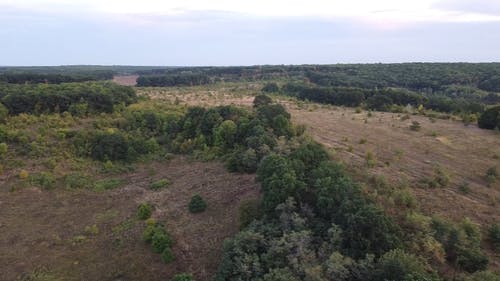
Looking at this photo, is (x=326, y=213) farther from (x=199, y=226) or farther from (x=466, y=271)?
(x=199, y=226)

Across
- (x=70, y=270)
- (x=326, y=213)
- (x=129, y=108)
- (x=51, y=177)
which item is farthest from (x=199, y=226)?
(x=129, y=108)

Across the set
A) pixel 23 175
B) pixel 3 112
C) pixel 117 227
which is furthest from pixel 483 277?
pixel 3 112

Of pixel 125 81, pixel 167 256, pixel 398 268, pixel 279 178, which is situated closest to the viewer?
pixel 398 268

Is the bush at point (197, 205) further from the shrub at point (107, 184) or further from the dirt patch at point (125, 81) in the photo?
the dirt patch at point (125, 81)

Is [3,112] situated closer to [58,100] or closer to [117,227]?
[58,100]

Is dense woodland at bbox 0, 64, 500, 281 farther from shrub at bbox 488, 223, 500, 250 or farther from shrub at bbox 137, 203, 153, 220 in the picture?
shrub at bbox 488, 223, 500, 250

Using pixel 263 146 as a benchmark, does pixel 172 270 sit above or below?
below

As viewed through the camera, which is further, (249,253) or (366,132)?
(366,132)
